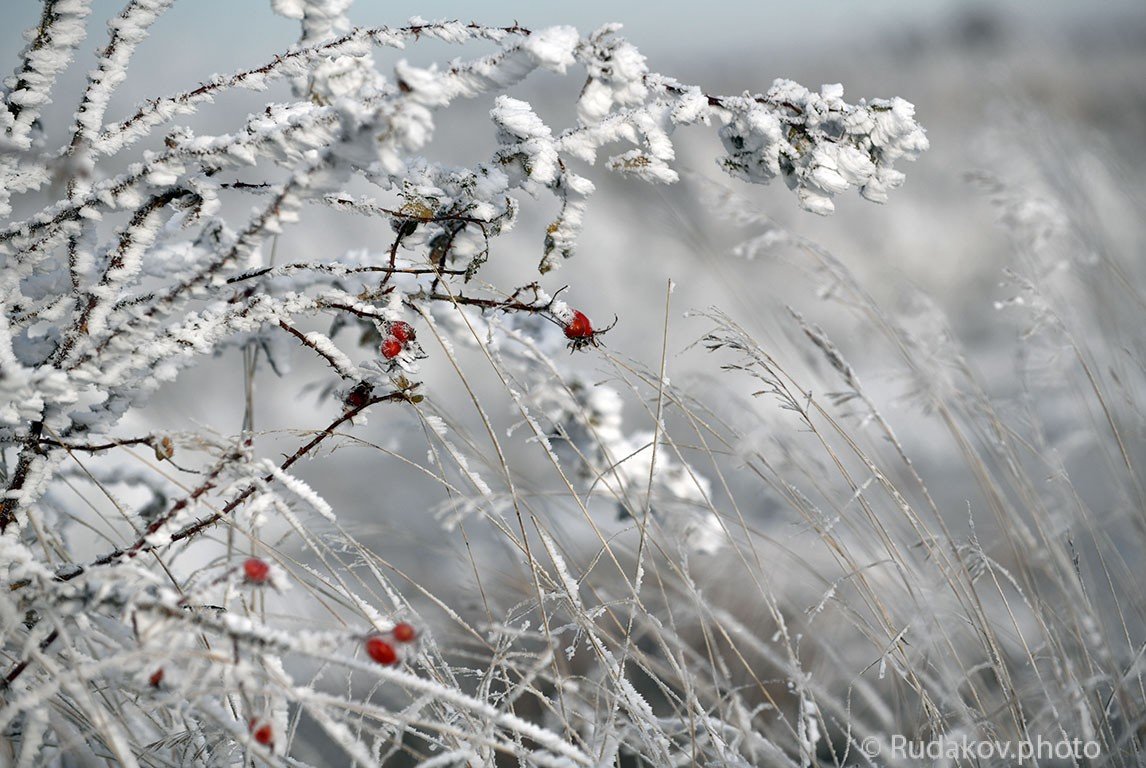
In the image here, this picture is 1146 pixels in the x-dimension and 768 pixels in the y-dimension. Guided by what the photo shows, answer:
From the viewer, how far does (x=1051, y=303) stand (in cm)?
123

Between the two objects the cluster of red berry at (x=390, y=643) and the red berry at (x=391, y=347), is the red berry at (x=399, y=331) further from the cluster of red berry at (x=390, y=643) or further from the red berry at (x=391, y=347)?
the cluster of red berry at (x=390, y=643)

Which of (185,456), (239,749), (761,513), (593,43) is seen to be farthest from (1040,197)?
(185,456)

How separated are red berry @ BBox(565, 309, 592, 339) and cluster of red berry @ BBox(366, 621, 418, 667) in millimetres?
474

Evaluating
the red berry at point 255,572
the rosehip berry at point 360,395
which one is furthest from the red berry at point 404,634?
the rosehip berry at point 360,395

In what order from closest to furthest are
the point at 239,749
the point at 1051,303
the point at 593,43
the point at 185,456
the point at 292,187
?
the point at 292,187 → the point at 593,43 → the point at 239,749 → the point at 1051,303 → the point at 185,456

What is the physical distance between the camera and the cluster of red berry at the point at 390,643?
68 centimetres

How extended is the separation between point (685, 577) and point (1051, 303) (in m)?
0.77

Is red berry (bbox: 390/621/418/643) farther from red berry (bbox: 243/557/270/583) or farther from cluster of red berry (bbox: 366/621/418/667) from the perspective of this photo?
red berry (bbox: 243/557/270/583)

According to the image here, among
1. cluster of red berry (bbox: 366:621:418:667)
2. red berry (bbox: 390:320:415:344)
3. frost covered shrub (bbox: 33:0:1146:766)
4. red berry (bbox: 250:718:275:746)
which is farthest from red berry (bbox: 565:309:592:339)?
red berry (bbox: 250:718:275:746)

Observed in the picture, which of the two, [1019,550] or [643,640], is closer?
[1019,550]

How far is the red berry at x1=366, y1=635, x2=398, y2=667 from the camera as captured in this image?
0.68 meters

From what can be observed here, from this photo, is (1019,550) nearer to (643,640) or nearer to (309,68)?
(309,68)

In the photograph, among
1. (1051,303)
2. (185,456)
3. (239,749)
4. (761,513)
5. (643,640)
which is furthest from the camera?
(185,456)

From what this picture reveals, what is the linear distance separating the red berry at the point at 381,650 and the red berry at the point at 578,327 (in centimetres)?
49
